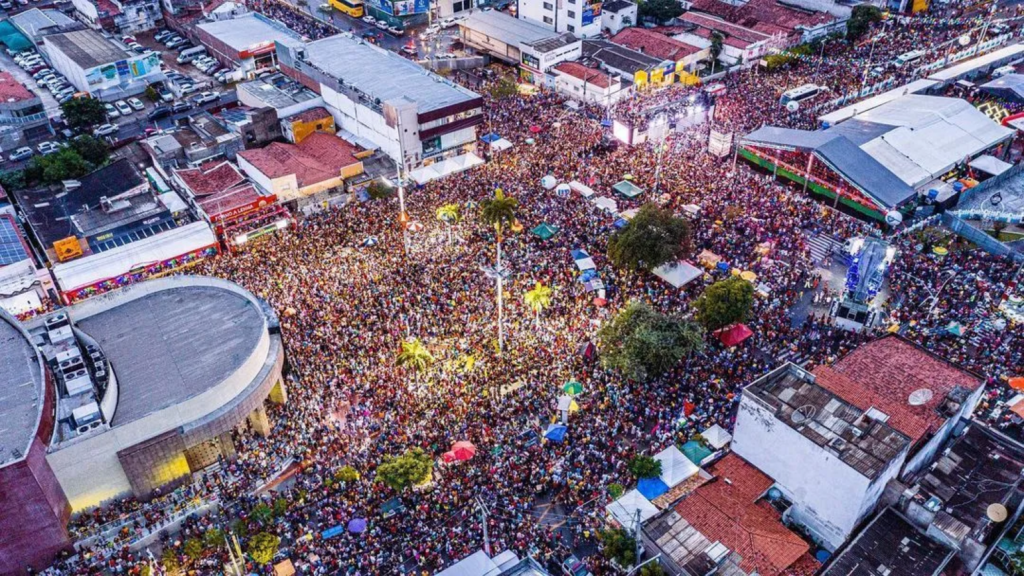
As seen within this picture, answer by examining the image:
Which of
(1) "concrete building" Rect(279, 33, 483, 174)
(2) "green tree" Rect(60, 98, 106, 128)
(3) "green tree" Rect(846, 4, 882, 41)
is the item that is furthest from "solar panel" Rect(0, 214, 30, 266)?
(3) "green tree" Rect(846, 4, 882, 41)

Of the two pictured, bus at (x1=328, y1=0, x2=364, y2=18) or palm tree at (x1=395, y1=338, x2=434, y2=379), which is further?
bus at (x1=328, y1=0, x2=364, y2=18)

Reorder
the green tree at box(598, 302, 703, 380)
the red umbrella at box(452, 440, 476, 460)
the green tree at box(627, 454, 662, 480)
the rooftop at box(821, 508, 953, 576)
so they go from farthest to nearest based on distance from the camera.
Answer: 1. the green tree at box(598, 302, 703, 380)
2. the red umbrella at box(452, 440, 476, 460)
3. the green tree at box(627, 454, 662, 480)
4. the rooftop at box(821, 508, 953, 576)

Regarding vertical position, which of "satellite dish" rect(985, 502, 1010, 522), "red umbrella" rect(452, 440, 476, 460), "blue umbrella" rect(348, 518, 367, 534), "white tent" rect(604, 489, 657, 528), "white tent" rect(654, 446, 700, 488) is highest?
"satellite dish" rect(985, 502, 1010, 522)

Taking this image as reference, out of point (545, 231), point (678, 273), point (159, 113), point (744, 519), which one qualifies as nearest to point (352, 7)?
point (159, 113)

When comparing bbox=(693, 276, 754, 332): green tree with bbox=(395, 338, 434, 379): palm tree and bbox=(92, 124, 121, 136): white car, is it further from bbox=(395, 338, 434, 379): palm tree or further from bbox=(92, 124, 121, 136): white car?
bbox=(92, 124, 121, 136): white car

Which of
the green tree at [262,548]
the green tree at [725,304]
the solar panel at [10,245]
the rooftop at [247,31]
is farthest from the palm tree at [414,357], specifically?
the rooftop at [247,31]

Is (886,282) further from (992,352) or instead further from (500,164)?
(500,164)

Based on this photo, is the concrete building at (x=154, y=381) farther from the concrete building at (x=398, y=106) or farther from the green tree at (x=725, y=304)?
the green tree at (x=725, y=304)
